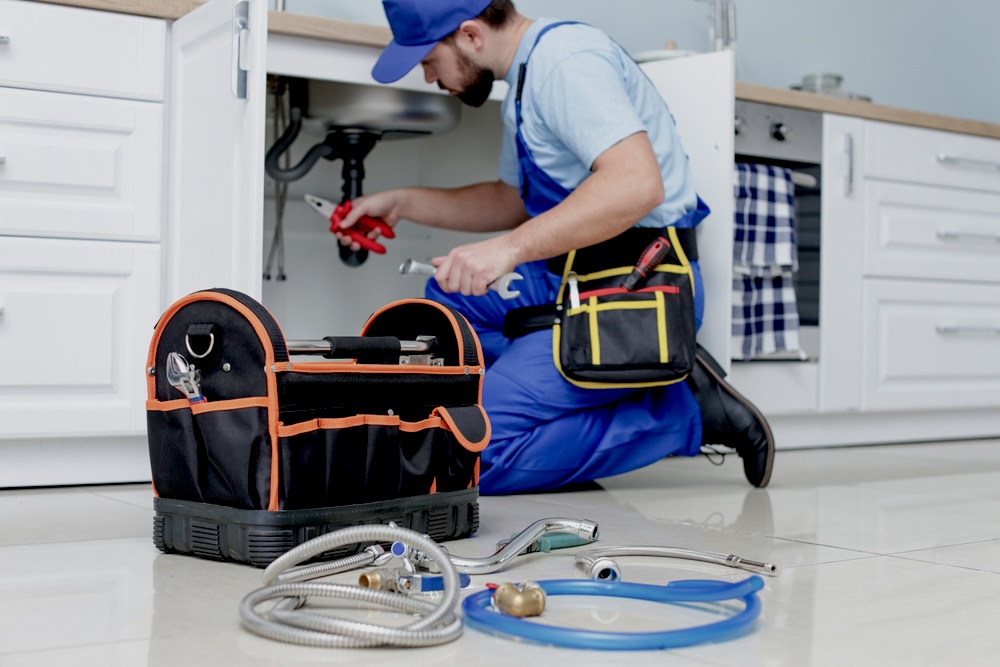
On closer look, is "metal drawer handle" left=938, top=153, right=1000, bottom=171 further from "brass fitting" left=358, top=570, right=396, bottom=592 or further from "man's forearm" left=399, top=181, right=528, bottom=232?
"brass fitting" left=358, top=570, right=396, bottom=592

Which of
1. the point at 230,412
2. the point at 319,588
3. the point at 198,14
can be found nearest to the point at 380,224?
the point at 198,14

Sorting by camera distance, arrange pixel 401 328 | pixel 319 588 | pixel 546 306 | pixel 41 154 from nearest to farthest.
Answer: pixel 319 588 < pixel 401 328 < pixel 41 154 < pixel 546 306

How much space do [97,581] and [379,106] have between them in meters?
1.28

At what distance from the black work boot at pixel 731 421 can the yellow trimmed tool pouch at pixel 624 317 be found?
0.15 m

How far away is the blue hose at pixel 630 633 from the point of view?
0.89 metres

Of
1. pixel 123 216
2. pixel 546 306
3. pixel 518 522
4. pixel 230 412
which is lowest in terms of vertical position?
pixel 518 522

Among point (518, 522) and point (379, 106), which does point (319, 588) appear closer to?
point (518, 522)

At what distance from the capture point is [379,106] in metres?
2.21

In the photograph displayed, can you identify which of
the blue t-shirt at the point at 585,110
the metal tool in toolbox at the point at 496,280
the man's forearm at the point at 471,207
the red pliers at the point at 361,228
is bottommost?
the metal tool in toolbox at the point at 496,280

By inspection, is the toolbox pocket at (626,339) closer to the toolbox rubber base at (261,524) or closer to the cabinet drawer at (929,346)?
the toolbox rubber base at (261,524)

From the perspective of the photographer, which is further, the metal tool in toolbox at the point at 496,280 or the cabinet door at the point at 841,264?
the cabinet door at the point at 841,264

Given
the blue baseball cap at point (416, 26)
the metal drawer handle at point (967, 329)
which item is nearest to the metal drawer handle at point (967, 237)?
the metal drawer handle at point (967, 329)

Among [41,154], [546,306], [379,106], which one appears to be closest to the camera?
[41,154]

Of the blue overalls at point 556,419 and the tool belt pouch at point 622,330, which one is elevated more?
the tool belt pouch at point 622,330
